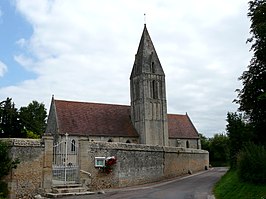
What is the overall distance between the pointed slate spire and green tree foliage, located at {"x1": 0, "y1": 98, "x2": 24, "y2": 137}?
1084 inches

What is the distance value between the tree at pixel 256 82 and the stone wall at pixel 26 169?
1394 centimetres

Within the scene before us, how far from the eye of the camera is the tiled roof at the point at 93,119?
40781 mm

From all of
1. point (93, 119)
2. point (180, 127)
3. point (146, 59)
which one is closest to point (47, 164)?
point (93, 119)

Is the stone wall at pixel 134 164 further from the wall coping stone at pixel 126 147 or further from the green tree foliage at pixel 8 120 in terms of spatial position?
the green tree foliage at pixel 8 120

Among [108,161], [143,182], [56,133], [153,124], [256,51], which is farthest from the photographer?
[153,124]

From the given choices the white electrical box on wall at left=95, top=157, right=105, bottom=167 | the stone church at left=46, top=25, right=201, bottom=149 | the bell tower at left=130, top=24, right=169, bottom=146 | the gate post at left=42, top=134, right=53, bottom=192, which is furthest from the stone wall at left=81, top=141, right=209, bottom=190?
the bell tower at left=130, top=24, right=169, bottom=146

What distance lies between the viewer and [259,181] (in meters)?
14.7

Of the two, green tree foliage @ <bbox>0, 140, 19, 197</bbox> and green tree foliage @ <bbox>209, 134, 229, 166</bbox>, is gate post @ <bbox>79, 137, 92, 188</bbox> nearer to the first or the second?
green tree foliage @ <bbox>0, 140, 19, 197</bbox>

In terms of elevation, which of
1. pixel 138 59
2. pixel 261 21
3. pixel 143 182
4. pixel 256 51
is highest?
pixel 138 59

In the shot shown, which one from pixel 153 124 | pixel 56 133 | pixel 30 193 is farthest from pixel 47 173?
pixel 153 124

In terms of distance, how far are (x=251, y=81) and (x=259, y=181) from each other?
390 inches

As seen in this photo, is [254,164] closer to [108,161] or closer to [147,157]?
[108,161]

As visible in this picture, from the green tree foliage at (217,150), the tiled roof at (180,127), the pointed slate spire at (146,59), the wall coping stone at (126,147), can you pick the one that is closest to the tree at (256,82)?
the wall coping stone at (126,147)

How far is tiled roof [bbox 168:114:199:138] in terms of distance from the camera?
52975 mm
